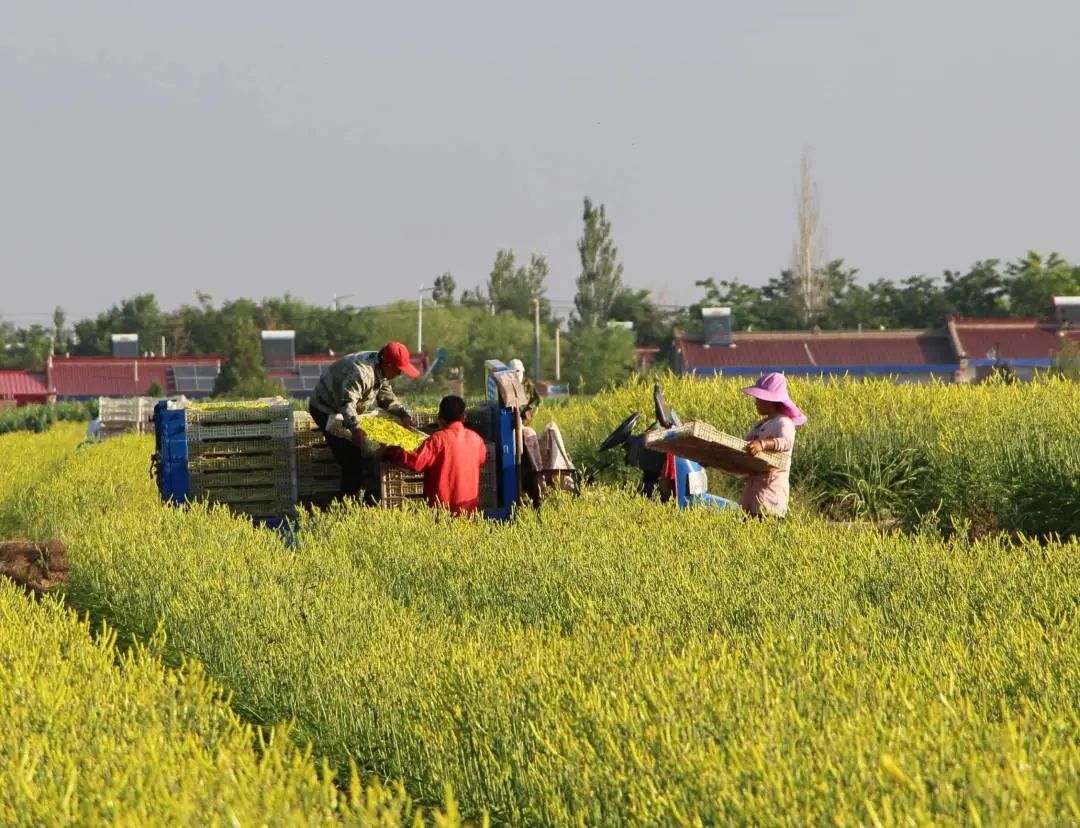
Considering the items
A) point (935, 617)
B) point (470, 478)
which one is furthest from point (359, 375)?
point (935, 617)

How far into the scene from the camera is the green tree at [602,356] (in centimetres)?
7050

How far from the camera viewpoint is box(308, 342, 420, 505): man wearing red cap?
10.4m

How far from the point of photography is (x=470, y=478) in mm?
10148

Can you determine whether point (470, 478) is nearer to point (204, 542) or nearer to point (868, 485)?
point (204, 542)

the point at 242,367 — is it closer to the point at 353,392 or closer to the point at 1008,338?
the point at 1008,338

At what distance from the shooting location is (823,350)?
6912cm

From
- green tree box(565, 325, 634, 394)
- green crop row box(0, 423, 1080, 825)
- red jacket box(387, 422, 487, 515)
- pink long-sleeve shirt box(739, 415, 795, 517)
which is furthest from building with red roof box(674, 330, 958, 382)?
green crop row box(0, 423, 1080, 825)

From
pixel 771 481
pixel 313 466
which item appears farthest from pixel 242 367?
pixel 771 481

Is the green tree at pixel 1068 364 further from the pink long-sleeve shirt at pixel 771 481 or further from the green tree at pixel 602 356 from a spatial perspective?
the green tree at pixel 602 356

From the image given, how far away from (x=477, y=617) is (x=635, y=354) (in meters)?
71.1

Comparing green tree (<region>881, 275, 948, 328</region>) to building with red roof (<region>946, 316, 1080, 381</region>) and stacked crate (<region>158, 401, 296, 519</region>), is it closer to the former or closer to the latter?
building with red roof (<region>946, 316, 1080, 381</region>)

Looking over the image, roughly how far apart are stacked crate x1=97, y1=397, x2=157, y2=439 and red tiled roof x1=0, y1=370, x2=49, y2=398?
4483 centimetres

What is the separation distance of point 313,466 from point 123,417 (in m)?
20.1

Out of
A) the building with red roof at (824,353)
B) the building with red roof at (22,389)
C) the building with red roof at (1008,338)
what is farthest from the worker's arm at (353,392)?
the building with red roof at (22,389)
